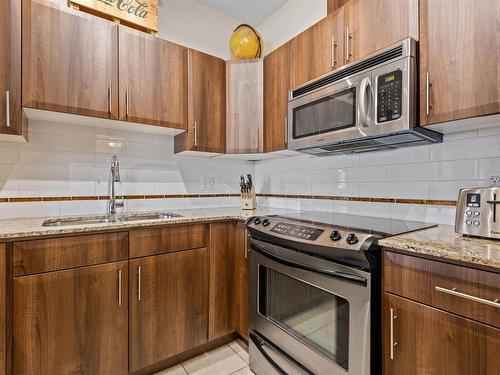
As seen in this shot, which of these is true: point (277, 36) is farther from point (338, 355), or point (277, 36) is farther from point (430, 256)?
point (338, 355)

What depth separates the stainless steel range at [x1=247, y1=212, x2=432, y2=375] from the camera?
43.3 inches

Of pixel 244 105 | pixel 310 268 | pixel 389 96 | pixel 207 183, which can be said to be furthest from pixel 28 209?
pixel 389 96

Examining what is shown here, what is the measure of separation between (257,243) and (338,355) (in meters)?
0.71

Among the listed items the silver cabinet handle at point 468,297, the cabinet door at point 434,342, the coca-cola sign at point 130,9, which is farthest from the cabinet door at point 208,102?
the silver cabinet handle at point 468,297

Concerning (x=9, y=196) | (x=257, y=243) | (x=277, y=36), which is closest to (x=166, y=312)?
(x=257, y=243)

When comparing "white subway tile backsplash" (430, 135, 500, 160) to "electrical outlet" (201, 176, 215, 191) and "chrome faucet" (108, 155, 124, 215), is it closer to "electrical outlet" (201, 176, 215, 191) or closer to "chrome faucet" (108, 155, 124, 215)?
"electrical outlet" (201, 176, 215, 191)

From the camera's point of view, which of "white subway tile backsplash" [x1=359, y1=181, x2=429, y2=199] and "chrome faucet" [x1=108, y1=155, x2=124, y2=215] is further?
"chrome faucet" [x1=108, y1=155, x2=124, y2=215]

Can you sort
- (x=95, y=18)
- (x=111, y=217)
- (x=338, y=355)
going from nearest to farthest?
(x=338, y=355) → (x=95, y=18) → (x=111, y=217)

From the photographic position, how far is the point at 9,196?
167cm

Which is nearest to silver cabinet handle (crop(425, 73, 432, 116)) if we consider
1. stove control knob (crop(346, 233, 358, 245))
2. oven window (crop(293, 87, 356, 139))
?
oven window (crop(293, 87, 356, 139))

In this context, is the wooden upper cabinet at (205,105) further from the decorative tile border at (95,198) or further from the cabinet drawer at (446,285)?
the cabinet drawer at (446,285)

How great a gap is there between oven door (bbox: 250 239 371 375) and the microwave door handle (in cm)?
75

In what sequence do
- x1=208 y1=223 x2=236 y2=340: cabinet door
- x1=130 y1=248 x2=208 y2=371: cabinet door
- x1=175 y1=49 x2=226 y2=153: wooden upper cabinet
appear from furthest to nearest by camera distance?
x1=175 y1=49 x2=226 y2=153: wooden upper cabinet
x1=208 y1=223 x2=236 y2=340: cabinet door
x1=130 y1=248 x2=208 y2=371: cabinet door

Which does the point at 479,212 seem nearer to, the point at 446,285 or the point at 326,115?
the point at 446,285
